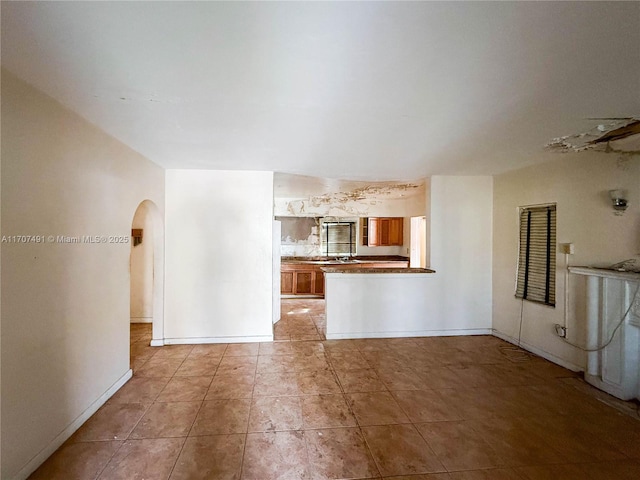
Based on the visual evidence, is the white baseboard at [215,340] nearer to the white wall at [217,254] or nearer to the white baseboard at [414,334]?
the white wall at [217,254]

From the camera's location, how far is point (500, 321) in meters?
4.01

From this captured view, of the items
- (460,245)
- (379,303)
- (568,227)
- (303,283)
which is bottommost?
(303,283)

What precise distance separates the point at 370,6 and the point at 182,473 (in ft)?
8.31

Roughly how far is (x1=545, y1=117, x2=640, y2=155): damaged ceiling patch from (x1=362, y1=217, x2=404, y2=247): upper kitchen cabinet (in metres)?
4.64

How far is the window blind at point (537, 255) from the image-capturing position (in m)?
3.29

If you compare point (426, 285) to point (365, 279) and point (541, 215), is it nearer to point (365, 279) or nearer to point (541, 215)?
point (365, 279)

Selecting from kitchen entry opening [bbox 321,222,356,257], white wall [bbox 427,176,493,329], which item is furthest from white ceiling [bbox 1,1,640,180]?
kitchen entry opening [bbox 321,222,356,257]

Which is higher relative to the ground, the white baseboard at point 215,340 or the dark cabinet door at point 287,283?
the dark cabinet door at point 287,283

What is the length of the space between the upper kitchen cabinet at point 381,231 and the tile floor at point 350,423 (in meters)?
4.28

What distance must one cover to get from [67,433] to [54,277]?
110 cm

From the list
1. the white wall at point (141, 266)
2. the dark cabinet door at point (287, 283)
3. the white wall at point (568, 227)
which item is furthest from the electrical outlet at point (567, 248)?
the white wall at point (141, 266)

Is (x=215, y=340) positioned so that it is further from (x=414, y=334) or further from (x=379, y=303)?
(x=414, y=334)

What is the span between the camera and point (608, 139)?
2.47 metres

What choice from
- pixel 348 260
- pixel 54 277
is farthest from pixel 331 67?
pixel 348 260
